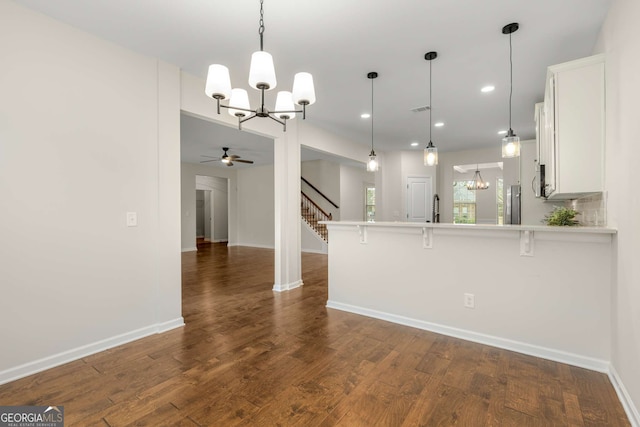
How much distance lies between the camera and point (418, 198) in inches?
312

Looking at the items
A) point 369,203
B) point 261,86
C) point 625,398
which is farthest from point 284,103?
point 369,203

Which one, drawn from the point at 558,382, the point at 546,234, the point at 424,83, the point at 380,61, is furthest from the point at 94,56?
the point at 558,382

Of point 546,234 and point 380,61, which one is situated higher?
point 380,61

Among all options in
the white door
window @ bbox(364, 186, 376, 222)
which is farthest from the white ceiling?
window @ bbox(364, 186, 376, 222)

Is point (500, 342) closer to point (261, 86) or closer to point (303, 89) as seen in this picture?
point (303, 89)

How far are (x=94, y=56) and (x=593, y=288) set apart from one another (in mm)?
4571

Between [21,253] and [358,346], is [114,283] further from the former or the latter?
[358,346]

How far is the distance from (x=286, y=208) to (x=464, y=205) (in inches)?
376

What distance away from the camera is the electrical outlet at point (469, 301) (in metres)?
2.83

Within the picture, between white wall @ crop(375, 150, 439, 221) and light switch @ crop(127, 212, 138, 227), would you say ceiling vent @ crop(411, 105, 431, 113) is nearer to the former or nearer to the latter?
white wall @ crop(375, 150, 439, 221)

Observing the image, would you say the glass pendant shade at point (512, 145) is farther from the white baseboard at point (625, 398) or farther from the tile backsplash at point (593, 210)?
the white baseboard at point (625, 398)

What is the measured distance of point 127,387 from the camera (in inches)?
81.4

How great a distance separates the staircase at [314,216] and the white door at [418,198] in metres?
2.51

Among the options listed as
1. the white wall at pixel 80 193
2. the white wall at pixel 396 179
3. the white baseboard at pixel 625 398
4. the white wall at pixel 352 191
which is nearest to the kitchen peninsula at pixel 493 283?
the white baseboard at pixel 625 398
